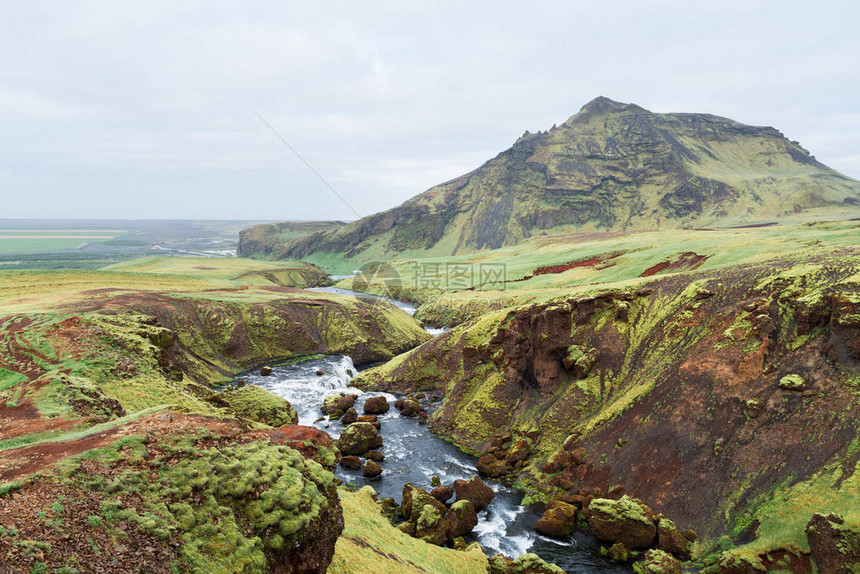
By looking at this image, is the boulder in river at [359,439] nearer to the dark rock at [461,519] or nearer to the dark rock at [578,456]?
the dark rock at [461,519]

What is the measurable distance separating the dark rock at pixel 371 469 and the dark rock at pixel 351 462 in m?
1.19

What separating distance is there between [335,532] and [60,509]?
8.07 metres

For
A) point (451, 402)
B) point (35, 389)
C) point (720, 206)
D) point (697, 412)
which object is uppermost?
point (720, 206)

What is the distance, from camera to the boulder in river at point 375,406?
155 feet

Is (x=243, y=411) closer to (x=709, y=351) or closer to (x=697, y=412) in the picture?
(x=697, y=412)

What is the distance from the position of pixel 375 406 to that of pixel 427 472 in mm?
14333

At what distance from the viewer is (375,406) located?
47.4 m

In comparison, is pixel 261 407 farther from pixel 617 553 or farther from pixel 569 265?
pixel 569 265

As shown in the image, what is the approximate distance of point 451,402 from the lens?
4409 centimetres

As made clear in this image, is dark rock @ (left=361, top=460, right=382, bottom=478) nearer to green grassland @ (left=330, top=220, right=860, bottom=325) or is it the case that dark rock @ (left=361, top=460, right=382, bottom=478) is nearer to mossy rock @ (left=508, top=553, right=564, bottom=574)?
mossy rock @ (left=508, top=553, right=564, bottom=574)

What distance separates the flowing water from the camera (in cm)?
2514

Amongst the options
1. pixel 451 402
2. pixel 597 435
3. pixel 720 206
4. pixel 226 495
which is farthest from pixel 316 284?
pixel 720 206

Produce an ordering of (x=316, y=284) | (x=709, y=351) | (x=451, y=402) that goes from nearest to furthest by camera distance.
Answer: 1. (x=709, y=351)
2. (x=451, y=402)
3. (x=316, y=284)

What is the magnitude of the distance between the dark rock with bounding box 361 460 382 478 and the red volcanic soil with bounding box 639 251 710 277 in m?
49.4
